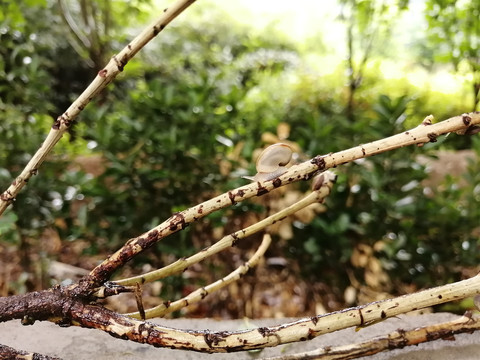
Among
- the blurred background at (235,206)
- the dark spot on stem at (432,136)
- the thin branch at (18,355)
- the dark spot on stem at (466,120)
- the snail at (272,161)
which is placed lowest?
the thin branch at (18,355)

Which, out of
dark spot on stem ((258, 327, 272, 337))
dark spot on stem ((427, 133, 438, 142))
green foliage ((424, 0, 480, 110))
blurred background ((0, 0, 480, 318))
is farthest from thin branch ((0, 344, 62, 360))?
green foliage ((424, 0, 480, 110))

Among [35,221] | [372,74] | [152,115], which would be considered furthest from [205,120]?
[372,74]

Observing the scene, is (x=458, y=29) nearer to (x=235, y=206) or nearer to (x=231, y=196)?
(x=235, y=206)

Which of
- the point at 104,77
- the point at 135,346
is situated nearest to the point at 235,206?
the point at 135,346

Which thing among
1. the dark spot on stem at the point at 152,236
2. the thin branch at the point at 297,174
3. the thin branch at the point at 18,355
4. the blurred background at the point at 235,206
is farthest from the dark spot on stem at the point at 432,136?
the blurred background at the point at 235,206

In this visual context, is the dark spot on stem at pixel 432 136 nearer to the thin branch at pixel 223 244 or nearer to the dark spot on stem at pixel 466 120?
the dark spot on stem at pixel 466 120
